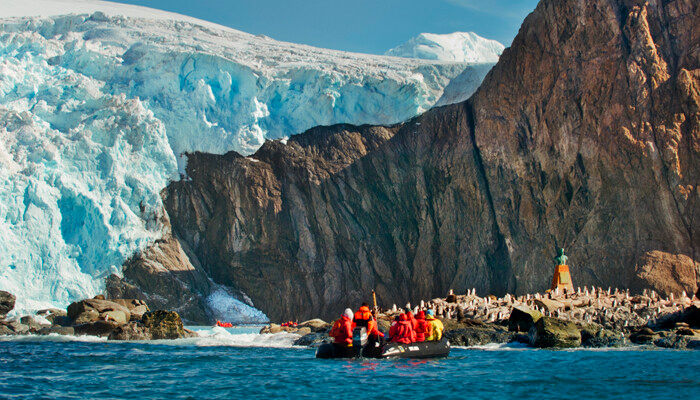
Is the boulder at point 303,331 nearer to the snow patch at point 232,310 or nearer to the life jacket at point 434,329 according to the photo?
the life jacket at point 434,329

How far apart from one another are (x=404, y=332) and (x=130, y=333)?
14247mm

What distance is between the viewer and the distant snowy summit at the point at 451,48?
275ft

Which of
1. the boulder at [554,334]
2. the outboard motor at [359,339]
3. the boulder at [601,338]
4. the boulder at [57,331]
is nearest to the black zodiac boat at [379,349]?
the outboard motor at [359,339]

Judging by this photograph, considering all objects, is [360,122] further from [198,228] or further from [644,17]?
[644,17]

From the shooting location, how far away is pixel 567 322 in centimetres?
2762

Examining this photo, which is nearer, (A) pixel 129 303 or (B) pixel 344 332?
(B) pixel 344 332

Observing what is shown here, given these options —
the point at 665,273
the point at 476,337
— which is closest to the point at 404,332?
the point at 476,337

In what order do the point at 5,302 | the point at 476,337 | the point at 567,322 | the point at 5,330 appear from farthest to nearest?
the point at 5,302 → the point at 5,330 → the point at 476,337 → the point at 567,322

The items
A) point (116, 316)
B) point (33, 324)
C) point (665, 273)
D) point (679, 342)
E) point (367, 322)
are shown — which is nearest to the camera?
point (367, 322)

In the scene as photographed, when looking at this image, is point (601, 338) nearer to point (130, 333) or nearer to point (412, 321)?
point (412, 321)

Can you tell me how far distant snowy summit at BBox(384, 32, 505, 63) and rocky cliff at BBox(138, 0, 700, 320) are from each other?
2891cm

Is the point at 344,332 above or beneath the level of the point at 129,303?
beneath

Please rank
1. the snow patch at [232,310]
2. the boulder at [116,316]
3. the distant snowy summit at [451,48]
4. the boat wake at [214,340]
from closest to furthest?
the boat wake at [214,340] → the boulder at [116,316] → the snow patch at [232,310] → the distant snowy summit at [451,48]

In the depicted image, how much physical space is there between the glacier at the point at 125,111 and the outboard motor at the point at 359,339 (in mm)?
29405
